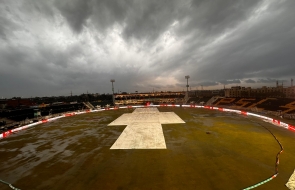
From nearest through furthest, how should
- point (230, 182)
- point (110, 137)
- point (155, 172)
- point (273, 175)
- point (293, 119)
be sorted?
point (230, 182) < point (273, 175) < point (155, 172) < point (110, 137) < point (293, 119)

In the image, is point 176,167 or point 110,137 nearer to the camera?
point 176,167

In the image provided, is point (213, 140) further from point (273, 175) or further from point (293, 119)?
point (293, 119)

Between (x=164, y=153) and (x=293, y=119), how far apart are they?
37.2 meters

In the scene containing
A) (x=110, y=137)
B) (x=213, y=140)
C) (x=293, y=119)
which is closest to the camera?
(x=213, y=140)

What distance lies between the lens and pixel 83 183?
1132cm

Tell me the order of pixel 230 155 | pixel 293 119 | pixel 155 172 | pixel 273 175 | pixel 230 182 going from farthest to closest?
1. pixel 293 119
2. pixel 230 155
3. pixel 155 172
4. pixel 273 175
5. pixel 230 182

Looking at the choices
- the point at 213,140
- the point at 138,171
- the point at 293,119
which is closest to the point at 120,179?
the point at 138,171

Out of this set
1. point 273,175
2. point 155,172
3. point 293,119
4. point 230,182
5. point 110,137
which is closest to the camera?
point 230,182

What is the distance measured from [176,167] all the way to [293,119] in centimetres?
3818

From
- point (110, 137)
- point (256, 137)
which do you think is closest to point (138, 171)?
point (110, 137)

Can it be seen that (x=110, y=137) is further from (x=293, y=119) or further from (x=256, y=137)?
(x=293, y=119)

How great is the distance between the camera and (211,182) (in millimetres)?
11055

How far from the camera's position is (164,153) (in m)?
16.5

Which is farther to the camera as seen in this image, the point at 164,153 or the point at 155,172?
the point at 164,153
